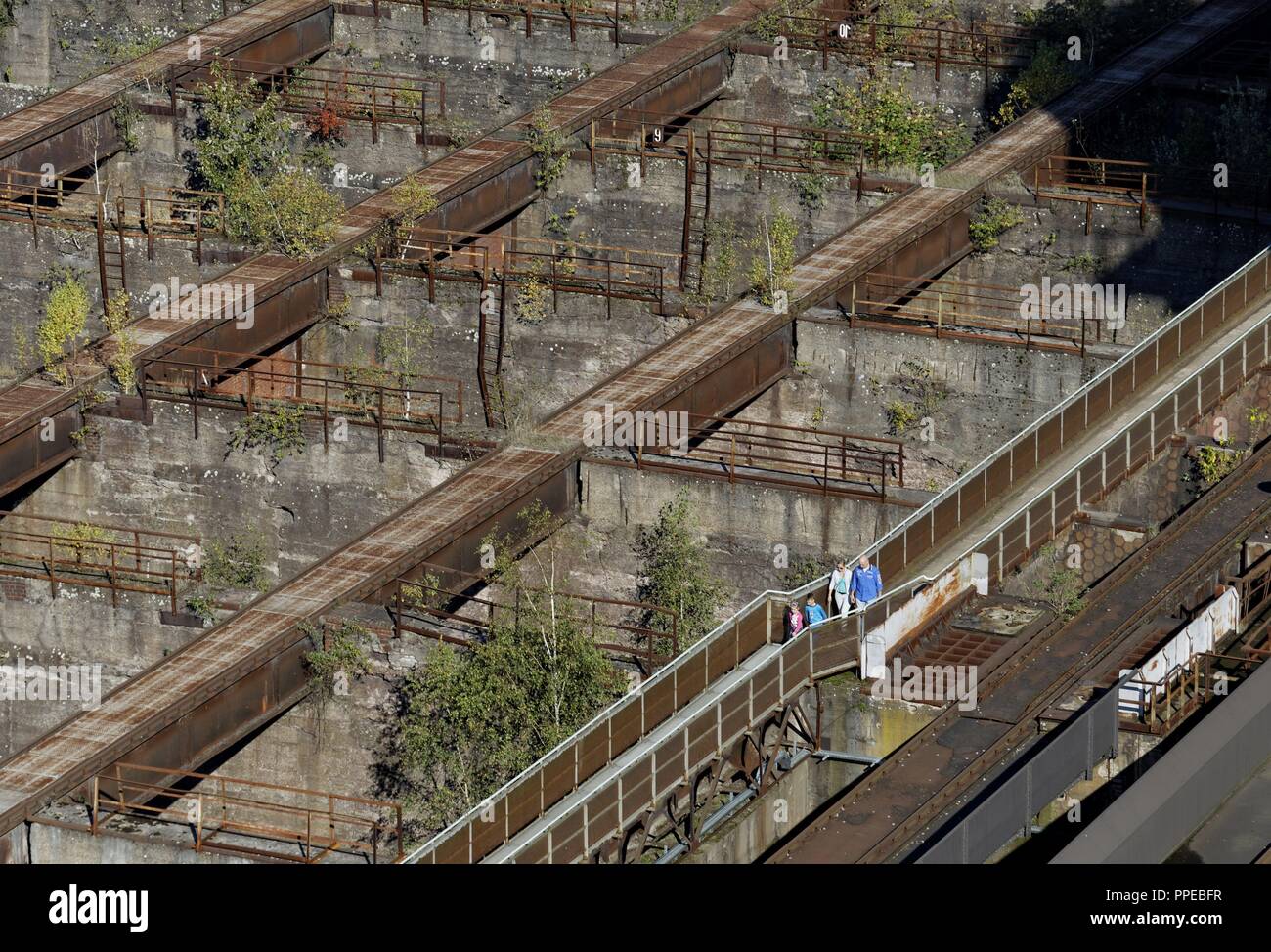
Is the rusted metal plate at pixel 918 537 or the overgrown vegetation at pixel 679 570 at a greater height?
the rusted metal plate at pixel 918 537

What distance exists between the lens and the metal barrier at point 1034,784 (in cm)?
3950

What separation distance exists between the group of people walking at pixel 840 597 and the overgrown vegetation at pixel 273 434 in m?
8.73

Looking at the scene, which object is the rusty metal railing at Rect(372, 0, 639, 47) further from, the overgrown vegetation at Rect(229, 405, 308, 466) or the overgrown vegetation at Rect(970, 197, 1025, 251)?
the overgrown vegetation at Rect(229, 405, 308, 466)

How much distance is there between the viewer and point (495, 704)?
43625 mm

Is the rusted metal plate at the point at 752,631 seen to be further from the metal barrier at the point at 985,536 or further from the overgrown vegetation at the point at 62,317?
the overgrown vegetation at the point at 62,317

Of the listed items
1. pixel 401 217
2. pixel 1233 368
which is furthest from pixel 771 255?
pixel 1233 368

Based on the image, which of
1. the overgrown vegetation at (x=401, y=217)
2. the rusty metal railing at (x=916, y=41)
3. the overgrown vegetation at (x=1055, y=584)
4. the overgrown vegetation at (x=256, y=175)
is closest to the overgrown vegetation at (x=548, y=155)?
the overgrown vegetation at (x=401, y=217)

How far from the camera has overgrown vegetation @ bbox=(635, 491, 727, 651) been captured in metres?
48.3
